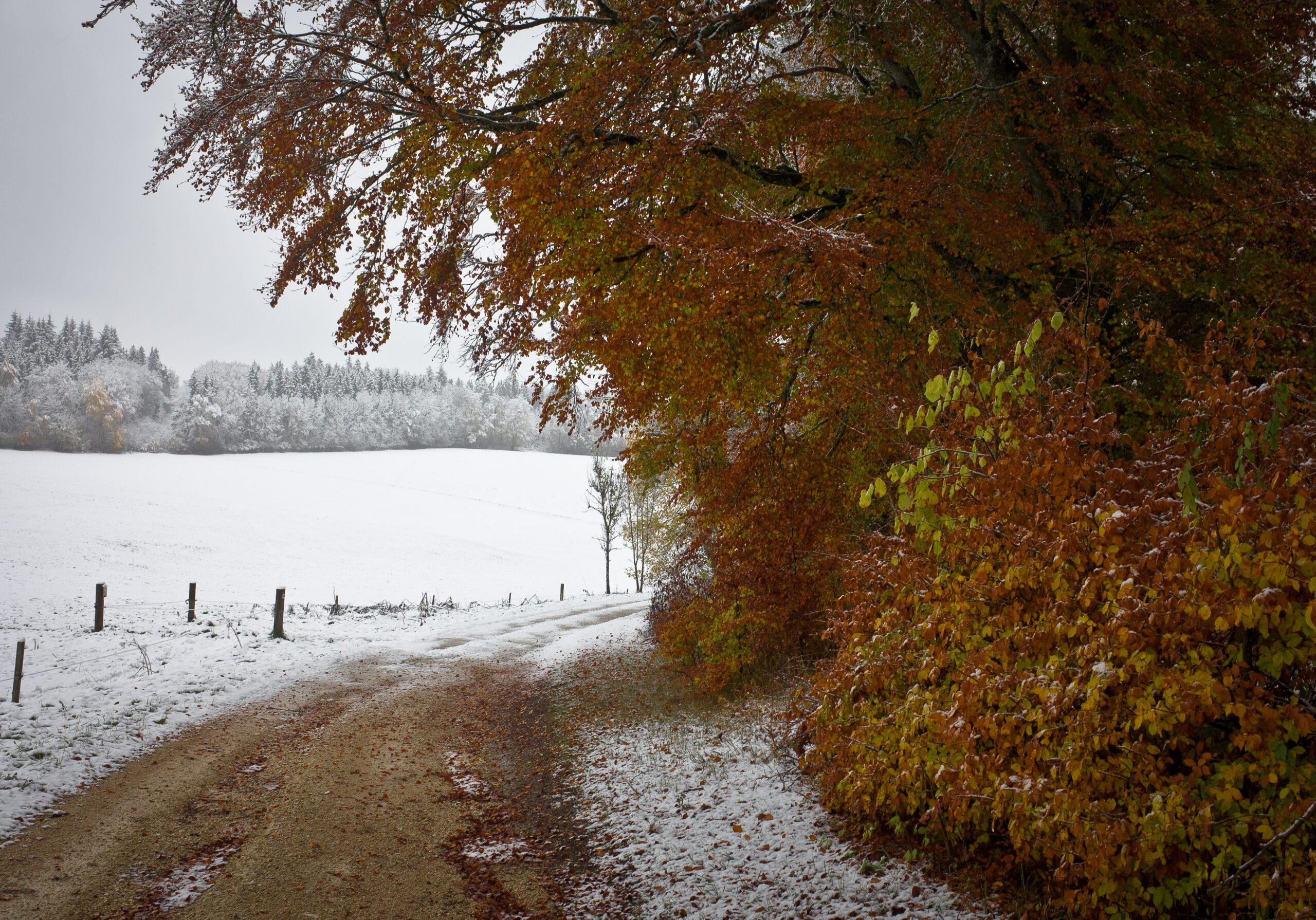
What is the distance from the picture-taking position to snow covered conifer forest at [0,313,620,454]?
58656 mm

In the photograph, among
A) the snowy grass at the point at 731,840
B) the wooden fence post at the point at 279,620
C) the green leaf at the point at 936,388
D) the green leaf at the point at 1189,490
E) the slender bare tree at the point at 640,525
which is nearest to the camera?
the green leaf at the point at 1189,490

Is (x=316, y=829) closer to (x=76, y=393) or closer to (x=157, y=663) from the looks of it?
(x=157, y=663)

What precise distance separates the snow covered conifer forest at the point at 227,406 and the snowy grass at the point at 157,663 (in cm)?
3230

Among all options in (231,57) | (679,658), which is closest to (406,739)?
(679,658)

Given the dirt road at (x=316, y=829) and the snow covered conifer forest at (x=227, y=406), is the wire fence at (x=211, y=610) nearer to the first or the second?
the dirt road at (x=316, y=829)

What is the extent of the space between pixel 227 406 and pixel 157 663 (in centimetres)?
7017

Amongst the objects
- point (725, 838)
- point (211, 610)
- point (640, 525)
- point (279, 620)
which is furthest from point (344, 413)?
point (725, 838)

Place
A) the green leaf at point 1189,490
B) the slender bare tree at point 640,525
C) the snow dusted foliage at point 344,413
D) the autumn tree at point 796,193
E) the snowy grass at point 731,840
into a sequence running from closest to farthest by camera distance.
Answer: the green leaf at point 1189,490
the snowy grass at point 731,840
the autumn tree at point 796,193
the slender bare tree at point 640,525
the snow dusted foliage at point 344,413

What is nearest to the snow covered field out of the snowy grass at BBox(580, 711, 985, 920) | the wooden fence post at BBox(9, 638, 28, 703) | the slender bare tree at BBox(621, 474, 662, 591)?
the slender bare tree at BBox(621, 474, 662, 591)

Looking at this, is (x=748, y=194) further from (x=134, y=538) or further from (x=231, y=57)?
(x=134, y=538)

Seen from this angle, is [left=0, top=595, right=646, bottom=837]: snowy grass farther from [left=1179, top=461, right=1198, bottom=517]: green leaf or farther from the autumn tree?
[left=1179, top=461, right=1198, bottom=517]: green leaf

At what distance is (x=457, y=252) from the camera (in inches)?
397

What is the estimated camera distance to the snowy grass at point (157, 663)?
25.2 feet

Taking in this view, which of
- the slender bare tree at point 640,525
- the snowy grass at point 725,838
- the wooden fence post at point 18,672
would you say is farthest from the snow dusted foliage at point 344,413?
the snowy grass at point 725,838
